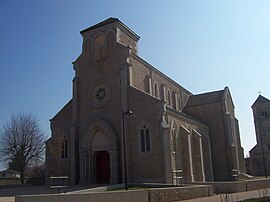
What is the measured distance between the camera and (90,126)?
33.3 metres

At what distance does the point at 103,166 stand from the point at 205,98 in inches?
878

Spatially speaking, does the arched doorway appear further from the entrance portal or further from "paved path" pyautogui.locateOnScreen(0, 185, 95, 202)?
"paved path" pyautogui.locateOnScreen(0, 185, 95, 202)

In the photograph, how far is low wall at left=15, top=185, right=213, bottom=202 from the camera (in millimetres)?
14773

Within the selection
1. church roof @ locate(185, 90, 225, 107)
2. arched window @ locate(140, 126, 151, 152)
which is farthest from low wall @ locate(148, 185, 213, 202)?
church roof @ locate(185, 90, 225, 107)

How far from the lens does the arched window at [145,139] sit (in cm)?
2999

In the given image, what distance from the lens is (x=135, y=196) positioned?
17844mm

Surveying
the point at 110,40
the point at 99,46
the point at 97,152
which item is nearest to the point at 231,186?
the point at 97,152

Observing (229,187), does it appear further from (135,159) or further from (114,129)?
(114,129)

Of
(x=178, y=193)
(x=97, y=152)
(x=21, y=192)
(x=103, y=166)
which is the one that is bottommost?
(x=178, y=193)

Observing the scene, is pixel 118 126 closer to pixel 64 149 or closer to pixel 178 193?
pixel 64 149

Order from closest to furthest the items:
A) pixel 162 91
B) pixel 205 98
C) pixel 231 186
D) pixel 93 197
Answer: pixel 93 197
pixel 231 186
pixel 162 91
pixel 205 98

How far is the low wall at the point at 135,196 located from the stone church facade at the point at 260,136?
45.0 meters

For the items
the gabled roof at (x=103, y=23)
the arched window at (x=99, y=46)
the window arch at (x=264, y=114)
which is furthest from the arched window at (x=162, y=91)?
the window arch at (x=264, y=114)

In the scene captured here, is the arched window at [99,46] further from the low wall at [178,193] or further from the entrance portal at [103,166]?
the low wall at [178,193]
